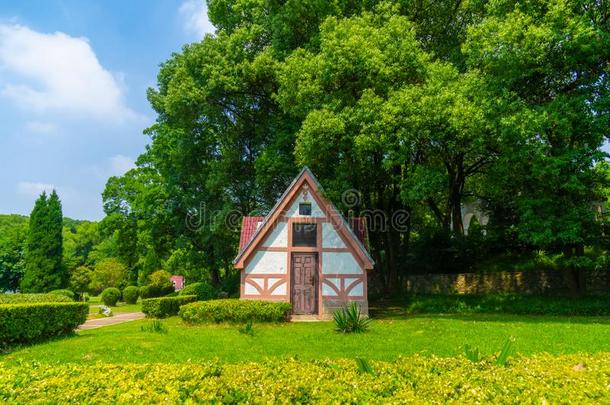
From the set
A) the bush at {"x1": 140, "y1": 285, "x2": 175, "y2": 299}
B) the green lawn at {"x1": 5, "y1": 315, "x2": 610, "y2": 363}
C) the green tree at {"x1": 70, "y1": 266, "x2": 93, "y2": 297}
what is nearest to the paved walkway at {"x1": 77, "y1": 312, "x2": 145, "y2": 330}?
the green lawn at {"x1": 5, "y1": 315, "x2": 610, "y2": 363}

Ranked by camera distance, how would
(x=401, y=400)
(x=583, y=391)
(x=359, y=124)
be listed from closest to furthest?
(x=401, y=400) → (x=583, y=391) → (x=359, y=124)

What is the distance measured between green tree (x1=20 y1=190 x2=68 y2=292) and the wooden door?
30213 millimetres

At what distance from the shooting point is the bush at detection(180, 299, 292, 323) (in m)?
16.4

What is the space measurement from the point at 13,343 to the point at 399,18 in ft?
66.5

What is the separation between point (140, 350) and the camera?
35.4 feet

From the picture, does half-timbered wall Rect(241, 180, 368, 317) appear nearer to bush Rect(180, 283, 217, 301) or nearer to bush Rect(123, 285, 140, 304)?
bush Rect(180, 283, 217, 301)

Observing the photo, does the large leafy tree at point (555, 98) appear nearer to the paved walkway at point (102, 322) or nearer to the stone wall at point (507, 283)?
the stone wall at point (507, 283)

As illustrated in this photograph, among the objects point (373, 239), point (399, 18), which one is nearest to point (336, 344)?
point (399, 18)

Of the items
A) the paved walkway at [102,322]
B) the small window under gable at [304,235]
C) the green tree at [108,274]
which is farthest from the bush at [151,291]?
the small window under gable at [304,235]

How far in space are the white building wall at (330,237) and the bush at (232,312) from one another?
3715mm

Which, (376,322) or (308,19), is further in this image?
(308,19)

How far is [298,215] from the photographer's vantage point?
746 inches

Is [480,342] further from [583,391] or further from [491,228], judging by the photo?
[491,228]

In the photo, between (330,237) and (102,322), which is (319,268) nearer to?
(330,237)
